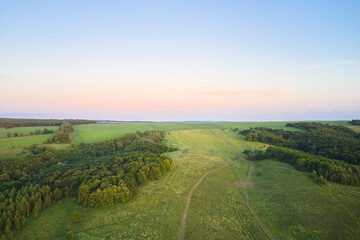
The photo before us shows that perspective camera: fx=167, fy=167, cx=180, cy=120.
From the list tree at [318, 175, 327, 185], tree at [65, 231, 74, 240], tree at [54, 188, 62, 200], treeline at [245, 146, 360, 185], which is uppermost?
treeline at [245, 146, 360, 185]

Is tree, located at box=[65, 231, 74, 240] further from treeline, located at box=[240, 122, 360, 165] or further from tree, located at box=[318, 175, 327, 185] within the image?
treeline, located at box=[240, 122, 360, 165]

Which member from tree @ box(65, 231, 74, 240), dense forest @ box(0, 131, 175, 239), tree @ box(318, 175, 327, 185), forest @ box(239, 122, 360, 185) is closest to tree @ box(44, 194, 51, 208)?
dense forest @ box(0, 131, 175, 239)

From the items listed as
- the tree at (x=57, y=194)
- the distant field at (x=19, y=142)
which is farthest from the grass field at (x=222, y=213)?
the distant field at (x=19, y=142)

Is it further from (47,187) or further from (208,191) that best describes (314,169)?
(47,187)

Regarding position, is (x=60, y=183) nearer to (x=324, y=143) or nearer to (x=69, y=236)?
(x=69, y=236)

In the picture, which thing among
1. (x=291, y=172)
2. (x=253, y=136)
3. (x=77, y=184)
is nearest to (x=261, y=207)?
(x=291, y=172)

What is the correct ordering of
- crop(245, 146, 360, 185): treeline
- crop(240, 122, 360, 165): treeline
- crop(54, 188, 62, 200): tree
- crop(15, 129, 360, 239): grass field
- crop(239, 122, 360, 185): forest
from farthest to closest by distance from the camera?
crop(240, 122, 360, 165): treeline < crop(239, 122, 360, 185): forest < crop(245, 146, 360, 185): treeline < crop(54, 188, 62, 200): tree < crop(15, 129, 360, 239): grass field

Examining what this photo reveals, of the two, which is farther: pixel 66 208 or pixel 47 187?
pixel 47 187

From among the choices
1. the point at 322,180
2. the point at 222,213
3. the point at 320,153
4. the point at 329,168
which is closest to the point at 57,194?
the point at 222,213
